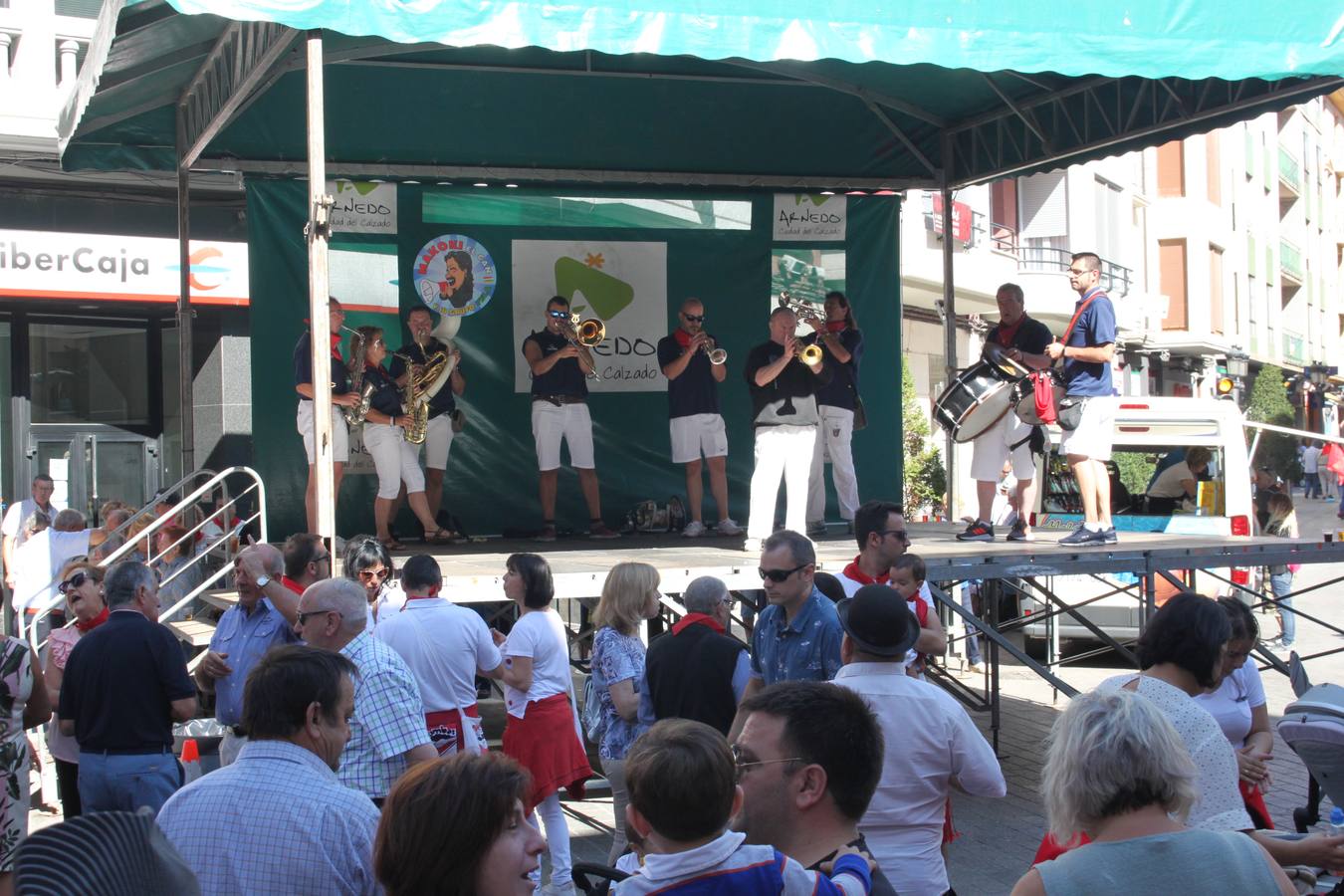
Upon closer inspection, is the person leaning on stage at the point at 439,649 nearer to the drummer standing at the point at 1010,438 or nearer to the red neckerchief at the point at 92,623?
the red neckerchief at the point at 92,623

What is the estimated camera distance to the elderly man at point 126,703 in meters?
6.00

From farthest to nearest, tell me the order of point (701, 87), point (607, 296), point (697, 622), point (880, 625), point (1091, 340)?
point (607, 296), point (701, 87), point (1091, 340), point (697, 622), point (880, 625)

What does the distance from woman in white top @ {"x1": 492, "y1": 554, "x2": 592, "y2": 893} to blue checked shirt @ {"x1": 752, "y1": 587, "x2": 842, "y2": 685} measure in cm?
148

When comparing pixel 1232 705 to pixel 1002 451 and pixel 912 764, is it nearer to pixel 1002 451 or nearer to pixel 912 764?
pixel 912 764

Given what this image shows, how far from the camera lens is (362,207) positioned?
1298 cm

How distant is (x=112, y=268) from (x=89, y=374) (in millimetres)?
1628

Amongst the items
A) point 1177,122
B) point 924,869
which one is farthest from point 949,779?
point 1177,122

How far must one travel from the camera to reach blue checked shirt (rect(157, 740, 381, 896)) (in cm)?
331

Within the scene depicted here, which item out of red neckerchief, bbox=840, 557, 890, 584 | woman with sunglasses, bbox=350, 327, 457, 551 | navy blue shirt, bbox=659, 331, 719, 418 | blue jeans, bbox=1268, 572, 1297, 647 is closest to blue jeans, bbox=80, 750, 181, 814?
red neckerchief, bbox=840, 557, 890, 584

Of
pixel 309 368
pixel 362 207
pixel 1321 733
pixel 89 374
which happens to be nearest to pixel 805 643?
pixel 1321 733

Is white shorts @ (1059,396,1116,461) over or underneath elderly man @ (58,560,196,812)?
over

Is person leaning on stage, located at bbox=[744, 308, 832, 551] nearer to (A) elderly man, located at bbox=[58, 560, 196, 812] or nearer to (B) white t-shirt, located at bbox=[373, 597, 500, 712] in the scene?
(B) white t-shirt, located at bbox=[373, 597, 500, 712]

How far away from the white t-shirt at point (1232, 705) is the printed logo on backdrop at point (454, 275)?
9268 mm

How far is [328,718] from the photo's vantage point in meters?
3.60
